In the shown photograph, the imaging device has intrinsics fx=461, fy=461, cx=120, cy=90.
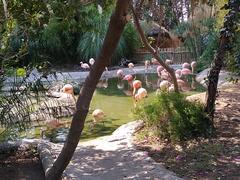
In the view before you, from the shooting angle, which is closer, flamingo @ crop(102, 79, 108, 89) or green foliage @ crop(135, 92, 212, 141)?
green foliage @ crop(135, 92, 212, 141)

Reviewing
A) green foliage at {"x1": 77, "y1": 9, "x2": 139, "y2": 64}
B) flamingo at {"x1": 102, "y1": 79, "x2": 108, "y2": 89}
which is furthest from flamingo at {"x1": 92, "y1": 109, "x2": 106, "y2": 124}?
green foliage at {"x1": 77, "y1": 9, "x2": 139, "y2": 64}

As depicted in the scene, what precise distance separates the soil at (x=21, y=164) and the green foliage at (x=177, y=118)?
1631 mm

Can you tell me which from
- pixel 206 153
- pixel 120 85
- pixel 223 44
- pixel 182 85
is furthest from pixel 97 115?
pixel 120 85

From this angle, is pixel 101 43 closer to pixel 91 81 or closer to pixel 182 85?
pixel 182 85

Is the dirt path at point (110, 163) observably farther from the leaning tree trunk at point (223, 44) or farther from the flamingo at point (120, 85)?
the flamingo at point (120, 85)

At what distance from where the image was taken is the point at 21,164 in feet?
18.1

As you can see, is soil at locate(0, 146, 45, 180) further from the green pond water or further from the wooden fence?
the wooden fence

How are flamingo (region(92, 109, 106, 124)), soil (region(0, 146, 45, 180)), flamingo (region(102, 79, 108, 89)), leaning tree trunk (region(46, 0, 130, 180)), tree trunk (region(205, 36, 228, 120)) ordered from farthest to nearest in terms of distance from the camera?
flamingo (region(102, 79, 108, 89))
flamingo (region(92, 109, 106, 124))
tree trunk (region(205, 36, 228, 120))
soil (region(0, 146, 45, 180))
leaning tree trunk (region(46, 0, 130, 180))

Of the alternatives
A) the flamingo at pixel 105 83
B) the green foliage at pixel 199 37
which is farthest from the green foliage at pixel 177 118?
the green foliage at pixel 199 37

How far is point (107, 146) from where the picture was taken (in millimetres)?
6152

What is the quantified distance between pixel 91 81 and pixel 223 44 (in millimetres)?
2968

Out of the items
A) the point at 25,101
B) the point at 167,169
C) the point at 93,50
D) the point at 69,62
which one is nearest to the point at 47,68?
the point at 25,101

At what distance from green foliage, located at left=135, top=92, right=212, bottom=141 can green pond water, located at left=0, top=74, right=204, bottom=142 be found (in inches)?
47.9

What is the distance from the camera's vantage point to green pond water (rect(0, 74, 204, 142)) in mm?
7988
